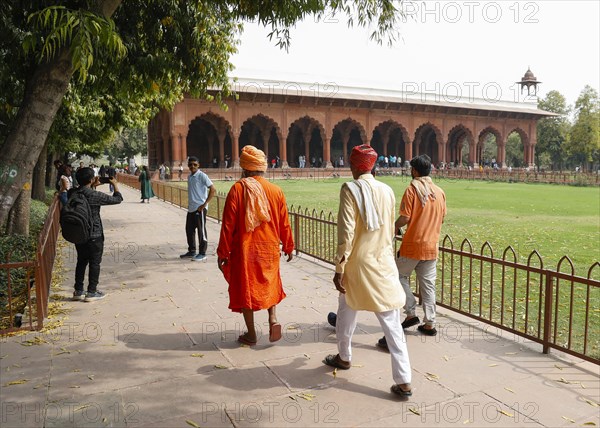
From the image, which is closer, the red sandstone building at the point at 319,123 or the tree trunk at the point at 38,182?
the tree trunk at the point at 38,182

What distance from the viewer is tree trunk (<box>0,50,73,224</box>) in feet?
12.8

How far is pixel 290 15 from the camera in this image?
18.1ft

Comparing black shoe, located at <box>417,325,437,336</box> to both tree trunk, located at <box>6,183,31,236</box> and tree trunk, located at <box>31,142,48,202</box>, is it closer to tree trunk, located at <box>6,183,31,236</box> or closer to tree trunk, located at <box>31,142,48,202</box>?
tree trunk, located at <box>6,183,31,236</box>

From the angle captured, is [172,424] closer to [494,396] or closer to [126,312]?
[494,396]

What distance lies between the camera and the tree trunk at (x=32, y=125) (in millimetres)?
3906

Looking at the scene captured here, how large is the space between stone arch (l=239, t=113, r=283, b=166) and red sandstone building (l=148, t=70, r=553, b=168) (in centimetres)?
7

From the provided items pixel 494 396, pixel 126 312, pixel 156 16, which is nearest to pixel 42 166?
pixel 156 16

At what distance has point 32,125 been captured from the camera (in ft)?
12.8

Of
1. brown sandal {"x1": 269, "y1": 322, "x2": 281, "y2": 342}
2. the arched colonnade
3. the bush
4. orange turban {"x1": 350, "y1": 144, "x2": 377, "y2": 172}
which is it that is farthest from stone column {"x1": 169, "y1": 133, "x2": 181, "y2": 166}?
orange turban {"x1": 350, "y1": 144, "x2": 377, "y2": 172}

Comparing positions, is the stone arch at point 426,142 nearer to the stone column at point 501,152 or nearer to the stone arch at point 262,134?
the stone column at point 501,152

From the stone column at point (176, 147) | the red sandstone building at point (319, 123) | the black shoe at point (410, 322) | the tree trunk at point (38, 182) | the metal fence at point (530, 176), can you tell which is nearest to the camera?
the black shoe at point (410, 322)

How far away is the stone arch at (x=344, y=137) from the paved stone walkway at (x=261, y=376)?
33912mm

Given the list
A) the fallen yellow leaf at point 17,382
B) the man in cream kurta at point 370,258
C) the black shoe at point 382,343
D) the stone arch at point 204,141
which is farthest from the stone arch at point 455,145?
the fallen yellow leaf at point 17,382

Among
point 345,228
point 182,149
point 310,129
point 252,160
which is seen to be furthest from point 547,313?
point 310,129
